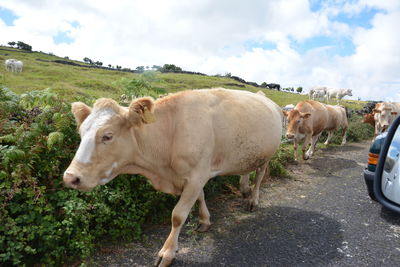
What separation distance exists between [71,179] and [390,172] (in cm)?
372

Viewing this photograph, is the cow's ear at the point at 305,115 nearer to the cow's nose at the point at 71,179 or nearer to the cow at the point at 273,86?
the cow's nose at the point at 71,179

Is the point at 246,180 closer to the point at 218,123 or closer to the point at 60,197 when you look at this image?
the point at 218,123

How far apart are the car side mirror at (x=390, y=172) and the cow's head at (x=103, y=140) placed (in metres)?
2.89

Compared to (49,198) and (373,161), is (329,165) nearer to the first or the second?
(373,161)

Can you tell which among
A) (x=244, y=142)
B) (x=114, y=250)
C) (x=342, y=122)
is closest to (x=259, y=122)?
(x=244, y=142)

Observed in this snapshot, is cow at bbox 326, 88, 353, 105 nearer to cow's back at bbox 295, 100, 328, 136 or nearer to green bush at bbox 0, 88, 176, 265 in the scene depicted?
cow's back at bbox 295, 100, 328, 136

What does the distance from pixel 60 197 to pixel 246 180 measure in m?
3.50

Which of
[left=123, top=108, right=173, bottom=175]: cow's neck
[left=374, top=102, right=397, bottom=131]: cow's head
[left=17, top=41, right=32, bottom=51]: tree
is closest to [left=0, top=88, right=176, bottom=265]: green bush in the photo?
[left=123, top=108, right=173, bottom=175]: cow's neck

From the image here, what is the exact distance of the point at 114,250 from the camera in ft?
12.8

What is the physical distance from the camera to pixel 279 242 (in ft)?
14.1

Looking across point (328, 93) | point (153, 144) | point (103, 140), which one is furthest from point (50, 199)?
point (328, 93)

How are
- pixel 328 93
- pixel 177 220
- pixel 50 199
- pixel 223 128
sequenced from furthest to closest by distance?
pixel 328 93
pixel 223 128
pixel 177 220
pixel 50 199

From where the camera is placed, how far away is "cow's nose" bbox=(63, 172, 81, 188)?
293cm

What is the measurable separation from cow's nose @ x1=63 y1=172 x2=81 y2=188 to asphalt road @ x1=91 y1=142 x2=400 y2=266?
4.05ft
